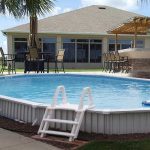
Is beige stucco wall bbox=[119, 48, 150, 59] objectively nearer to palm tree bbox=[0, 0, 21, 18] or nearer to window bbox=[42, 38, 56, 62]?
palm tree bbox=[0, 0, 21, 18]

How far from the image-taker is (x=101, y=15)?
1340 inches

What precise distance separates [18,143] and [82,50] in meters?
24.5

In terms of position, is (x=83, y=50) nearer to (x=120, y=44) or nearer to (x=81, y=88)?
(x=120, y=44)

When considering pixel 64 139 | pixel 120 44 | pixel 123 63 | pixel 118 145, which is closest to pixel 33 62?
pixel 123 63

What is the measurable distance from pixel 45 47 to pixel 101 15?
22.9ft

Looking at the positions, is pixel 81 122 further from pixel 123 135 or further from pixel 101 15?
pixel 101 15

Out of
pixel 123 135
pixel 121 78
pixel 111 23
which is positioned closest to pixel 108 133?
pixel 123 135

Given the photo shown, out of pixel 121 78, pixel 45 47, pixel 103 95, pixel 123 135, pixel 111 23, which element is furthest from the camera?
pixel 111 23

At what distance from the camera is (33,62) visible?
19500 millimetres

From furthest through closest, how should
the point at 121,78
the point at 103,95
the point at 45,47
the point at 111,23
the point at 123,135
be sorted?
the point at 111,23
the point at 45,47
the point at 121,78
the point at 103,95
the point at 123,135

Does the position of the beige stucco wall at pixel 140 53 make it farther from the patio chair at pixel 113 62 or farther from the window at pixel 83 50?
the window at pixel 83 50

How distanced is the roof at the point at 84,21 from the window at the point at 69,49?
32.6 inches

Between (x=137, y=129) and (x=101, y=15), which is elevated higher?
(x=101, y=15)

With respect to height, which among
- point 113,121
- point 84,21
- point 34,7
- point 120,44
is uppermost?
point 84,21
